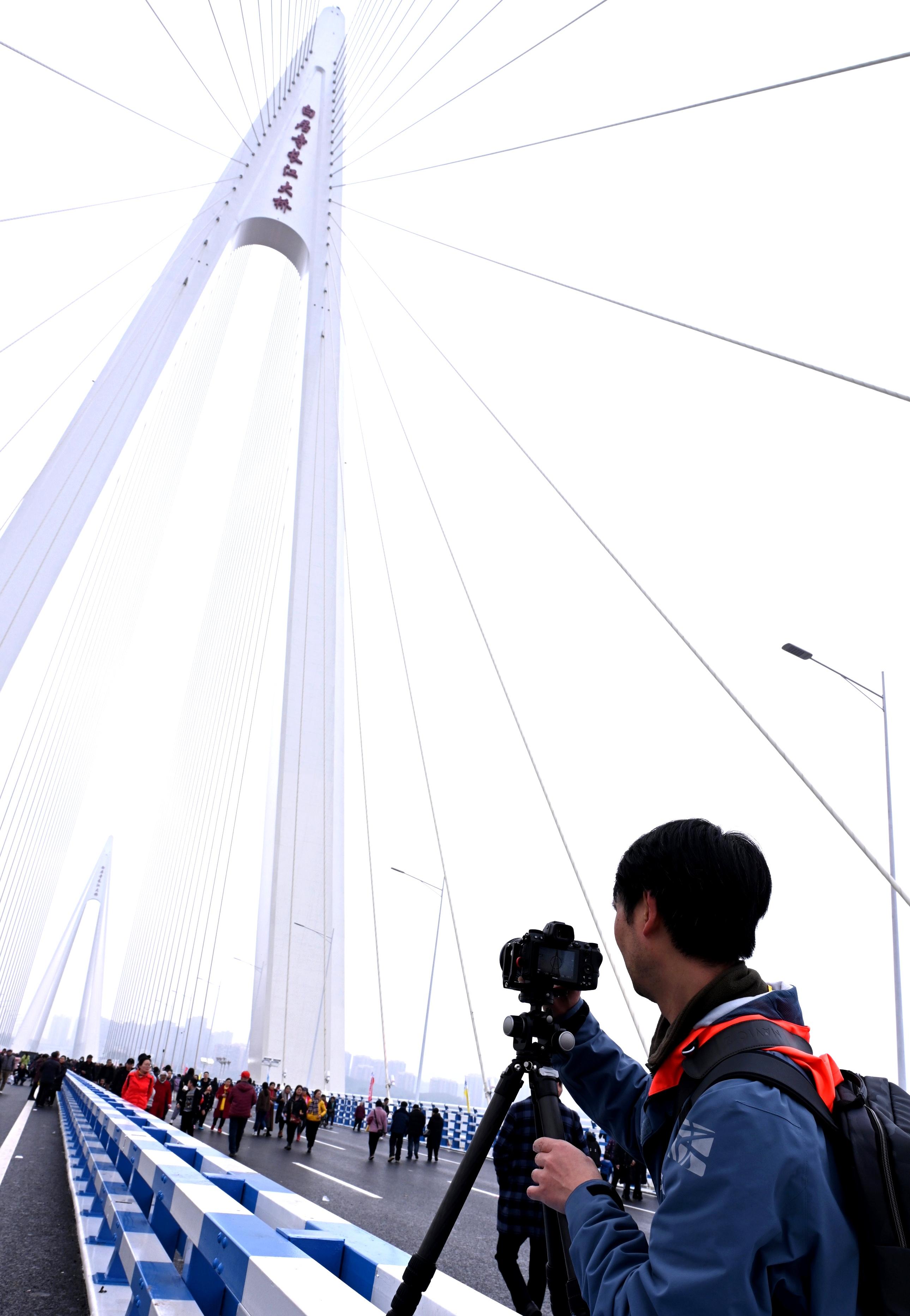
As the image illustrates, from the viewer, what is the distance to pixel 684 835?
1.38 meters

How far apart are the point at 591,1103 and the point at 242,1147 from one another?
49.3ft

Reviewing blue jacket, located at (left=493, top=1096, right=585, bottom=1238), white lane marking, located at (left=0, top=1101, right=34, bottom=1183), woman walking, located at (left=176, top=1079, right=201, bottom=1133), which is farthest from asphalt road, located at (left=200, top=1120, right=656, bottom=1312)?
white lane marking, located at (left=0, top=1101, right=34, bottom=1183)

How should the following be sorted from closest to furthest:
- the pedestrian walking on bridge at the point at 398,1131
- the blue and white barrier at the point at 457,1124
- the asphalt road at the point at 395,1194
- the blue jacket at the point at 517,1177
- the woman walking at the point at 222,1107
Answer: the blue jacket at the point at 517,1177 → the asphalt road at the point at 395,1194 → the pedestrian walking on bridge at the point at 398,1131 → the woman walking at the point at 222,1107 → the blue and white barrier at the point at 457,1124

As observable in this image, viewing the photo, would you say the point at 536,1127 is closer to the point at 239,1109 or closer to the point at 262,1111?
the point at 239,1109

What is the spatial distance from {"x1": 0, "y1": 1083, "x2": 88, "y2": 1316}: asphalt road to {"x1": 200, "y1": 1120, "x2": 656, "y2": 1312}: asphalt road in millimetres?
1285

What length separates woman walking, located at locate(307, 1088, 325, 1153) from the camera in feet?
48.3

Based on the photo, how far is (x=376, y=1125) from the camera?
15547mm

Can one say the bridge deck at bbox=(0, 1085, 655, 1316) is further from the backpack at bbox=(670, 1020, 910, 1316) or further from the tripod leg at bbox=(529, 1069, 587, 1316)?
the backpack at bbox=(670, 1020, 910, 1316)

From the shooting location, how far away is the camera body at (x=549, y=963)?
1.77 metres

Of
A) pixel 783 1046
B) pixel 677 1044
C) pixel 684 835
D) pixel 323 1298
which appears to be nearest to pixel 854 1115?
pixel 783 1046

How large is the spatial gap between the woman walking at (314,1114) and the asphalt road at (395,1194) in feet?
0.74

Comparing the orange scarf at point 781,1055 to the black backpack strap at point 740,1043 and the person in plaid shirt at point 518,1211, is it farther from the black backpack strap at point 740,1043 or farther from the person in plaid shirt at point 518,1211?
the person in plaid shirt at point 518,1211

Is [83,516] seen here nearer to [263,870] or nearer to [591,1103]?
[591,1103]

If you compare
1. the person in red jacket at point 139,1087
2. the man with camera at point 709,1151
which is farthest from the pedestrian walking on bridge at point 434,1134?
the man with camera at point 709,1151
